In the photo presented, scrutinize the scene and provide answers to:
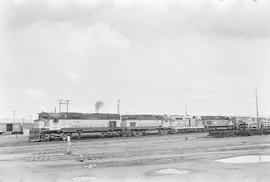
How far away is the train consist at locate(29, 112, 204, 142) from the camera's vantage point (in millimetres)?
46469

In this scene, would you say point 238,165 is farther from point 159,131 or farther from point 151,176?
point 159,131

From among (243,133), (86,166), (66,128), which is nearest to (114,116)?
(66,128)

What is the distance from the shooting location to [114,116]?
5525 cm

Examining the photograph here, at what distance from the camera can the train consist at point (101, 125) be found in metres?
46.5

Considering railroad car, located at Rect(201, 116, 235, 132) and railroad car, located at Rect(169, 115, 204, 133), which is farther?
railroad car, located at Rect(201, 116, 235, 132)

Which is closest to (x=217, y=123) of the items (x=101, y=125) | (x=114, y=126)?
(x=114, y=126)

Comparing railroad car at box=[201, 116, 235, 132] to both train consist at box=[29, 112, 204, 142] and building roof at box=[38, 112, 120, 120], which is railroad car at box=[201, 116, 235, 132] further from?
building roof at box=[38, 112, 120, 120]

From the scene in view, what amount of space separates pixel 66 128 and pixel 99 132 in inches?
227

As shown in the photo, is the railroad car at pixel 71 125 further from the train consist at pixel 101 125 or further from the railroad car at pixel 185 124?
the railroad car at pixel 185 124

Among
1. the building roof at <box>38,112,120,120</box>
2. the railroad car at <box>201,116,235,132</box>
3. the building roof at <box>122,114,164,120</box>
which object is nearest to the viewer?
the building roof at <box>38,112,120,120</box>

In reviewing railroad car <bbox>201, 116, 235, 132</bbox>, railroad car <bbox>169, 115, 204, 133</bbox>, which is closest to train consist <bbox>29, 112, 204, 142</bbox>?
railroad car <bbox>169, 115, 204, 133</bbox>

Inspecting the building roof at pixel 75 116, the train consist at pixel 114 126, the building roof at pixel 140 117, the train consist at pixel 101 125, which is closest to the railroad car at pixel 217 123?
the train consist at pixel 114 126

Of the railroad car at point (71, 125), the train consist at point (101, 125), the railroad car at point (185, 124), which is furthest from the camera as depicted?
the railroad car at point (185, 124)

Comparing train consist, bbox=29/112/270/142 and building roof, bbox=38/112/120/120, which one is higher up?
building roof, bbox=38/112/120/120
